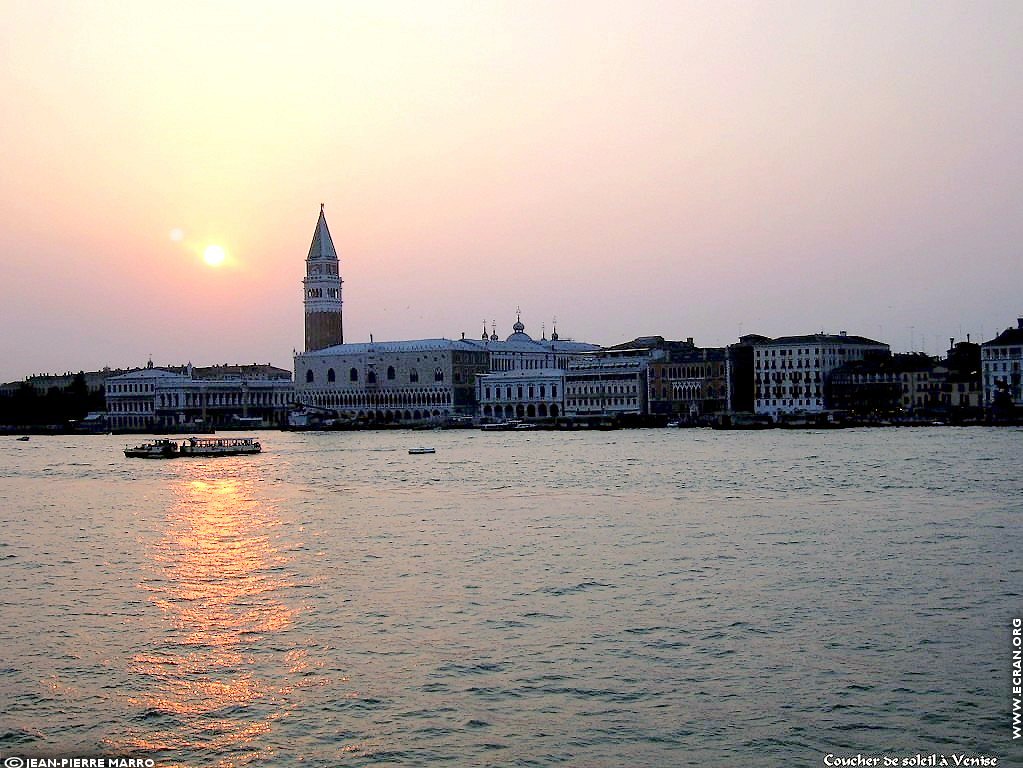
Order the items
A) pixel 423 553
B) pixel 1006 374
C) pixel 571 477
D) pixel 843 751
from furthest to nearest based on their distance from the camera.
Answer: pixel 1006 374 < pixel 571 477 < pixel 423 553 < pixel 843 751

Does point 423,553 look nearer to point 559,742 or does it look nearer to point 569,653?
point 569,653

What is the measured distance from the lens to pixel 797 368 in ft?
255

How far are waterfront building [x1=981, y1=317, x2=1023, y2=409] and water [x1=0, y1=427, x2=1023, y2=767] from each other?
43.6 m

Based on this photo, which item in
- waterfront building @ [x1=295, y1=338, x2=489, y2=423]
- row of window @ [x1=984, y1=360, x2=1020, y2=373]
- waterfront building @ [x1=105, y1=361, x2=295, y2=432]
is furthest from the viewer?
waterfront building @ [x1=105, y1=361, x2=295, y2=432]

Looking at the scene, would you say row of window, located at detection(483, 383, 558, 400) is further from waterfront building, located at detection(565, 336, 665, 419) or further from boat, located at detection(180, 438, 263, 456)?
boat, located at detection(180, 438, 263, 456)

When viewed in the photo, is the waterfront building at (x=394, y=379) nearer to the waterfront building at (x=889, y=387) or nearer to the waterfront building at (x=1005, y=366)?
the waterfront building at (x=889, y=387)

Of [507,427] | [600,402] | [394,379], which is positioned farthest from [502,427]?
[394,379]

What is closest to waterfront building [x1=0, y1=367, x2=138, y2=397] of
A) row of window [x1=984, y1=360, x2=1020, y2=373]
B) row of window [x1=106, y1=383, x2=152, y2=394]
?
row of window [x1=106, y1=383, x2=152, y2=394]

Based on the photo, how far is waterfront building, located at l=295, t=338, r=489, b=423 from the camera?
94438mm

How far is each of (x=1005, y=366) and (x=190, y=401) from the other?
177 feet

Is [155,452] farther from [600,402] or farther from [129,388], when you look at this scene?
[129,388]

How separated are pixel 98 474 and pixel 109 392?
63140 mm

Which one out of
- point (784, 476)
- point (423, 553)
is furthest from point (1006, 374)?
point (423, 553)

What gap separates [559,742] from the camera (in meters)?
9.80
